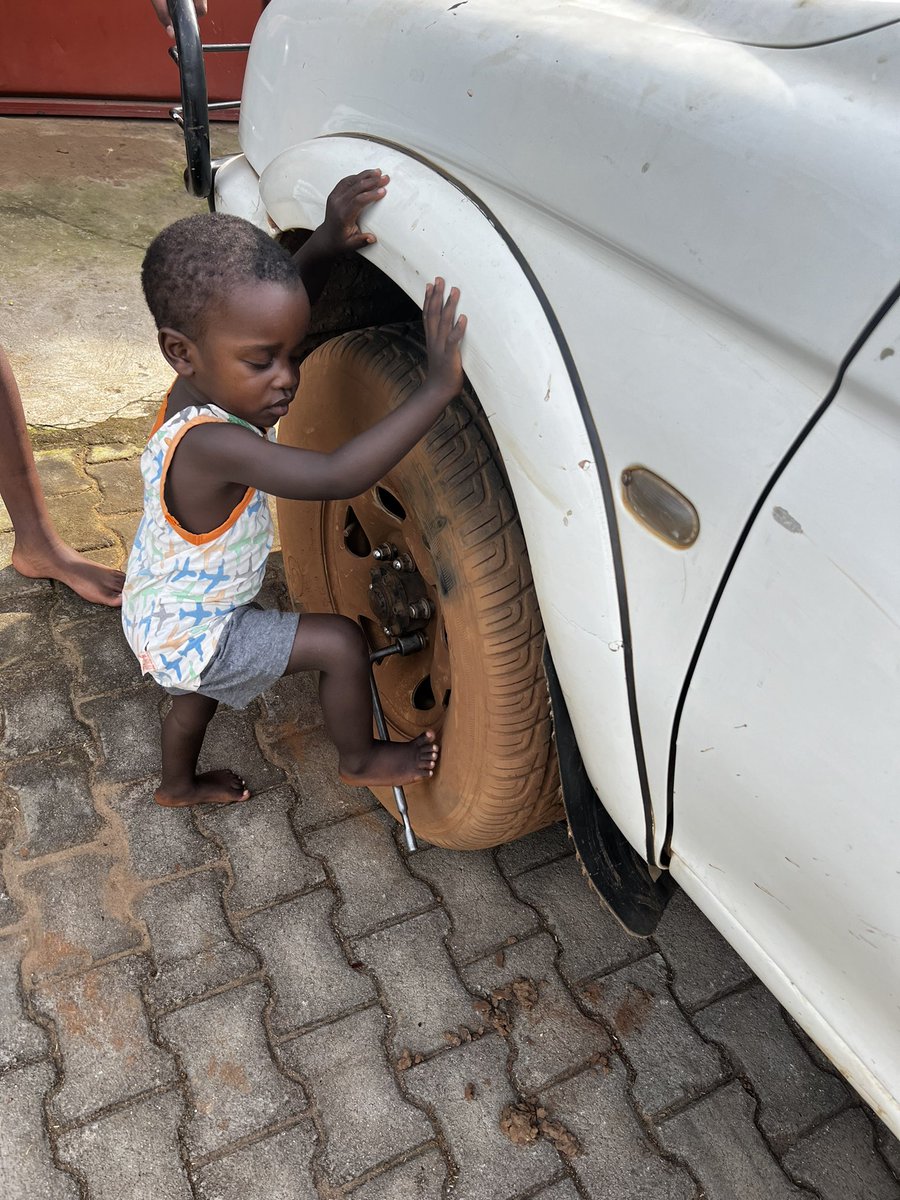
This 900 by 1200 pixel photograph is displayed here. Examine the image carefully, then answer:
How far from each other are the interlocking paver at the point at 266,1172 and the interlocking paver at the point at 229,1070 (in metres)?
0.03

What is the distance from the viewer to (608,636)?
1.27 metres

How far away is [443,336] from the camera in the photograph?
→ 138 cm

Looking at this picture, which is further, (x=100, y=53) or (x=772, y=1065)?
(x=100, y=53)

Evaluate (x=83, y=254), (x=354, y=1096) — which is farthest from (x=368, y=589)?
(x=83, y=254)

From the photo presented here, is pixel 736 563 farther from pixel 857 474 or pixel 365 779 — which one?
pixel 365 779

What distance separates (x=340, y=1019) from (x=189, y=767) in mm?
638

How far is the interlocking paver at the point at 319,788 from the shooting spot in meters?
2.15

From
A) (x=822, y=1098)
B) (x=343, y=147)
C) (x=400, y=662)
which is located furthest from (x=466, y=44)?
(x=822, y=1098)

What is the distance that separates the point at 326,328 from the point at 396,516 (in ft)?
1.74

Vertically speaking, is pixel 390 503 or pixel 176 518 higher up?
pixel 176 518

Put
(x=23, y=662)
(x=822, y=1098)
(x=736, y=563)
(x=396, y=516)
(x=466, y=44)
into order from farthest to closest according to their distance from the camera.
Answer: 1. (x=23, y=662)
2. (x=396, y=516)
3. (x=822, y=1098)
4. (x=466, y=44)
5. (x=736, y=563)

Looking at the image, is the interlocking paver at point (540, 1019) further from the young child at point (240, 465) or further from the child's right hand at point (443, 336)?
the child's right hand at point (443, 336)

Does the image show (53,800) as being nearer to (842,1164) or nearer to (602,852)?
(602,852)

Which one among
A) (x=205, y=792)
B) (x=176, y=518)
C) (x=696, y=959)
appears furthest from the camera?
(x=205, y=792)
